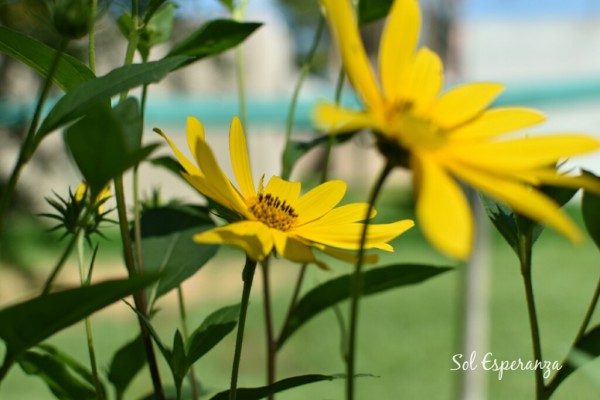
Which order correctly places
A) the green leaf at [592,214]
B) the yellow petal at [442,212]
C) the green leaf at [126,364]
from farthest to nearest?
1. the green leaf at [126,364]
2. the green leaf at [592,214]
3. the yellow petal at [442,212]

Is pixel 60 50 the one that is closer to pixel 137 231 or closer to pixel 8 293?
pixel 137 231

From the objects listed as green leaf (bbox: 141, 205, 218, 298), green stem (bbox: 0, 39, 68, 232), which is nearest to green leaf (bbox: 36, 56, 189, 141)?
green stem (bbox: 0, 39, 68, 232)

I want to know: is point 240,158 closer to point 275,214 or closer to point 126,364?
point 275,214

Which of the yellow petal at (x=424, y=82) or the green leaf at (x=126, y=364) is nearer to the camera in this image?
the yellow petal at (x=424, y=82)

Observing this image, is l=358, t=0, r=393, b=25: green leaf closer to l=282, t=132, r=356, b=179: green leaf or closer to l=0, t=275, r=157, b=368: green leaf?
l=282, t=132, r=356, b=179: green leaf

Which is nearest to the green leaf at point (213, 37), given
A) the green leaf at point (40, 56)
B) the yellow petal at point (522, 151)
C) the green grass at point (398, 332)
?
the green leaf at point (40, 56)

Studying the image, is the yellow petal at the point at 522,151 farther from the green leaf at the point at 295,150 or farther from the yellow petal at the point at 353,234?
the green leaf at the point at 295,150

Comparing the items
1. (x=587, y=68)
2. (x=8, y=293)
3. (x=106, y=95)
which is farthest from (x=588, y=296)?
(x=106, y=95)

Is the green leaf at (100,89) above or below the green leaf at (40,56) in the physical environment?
below
